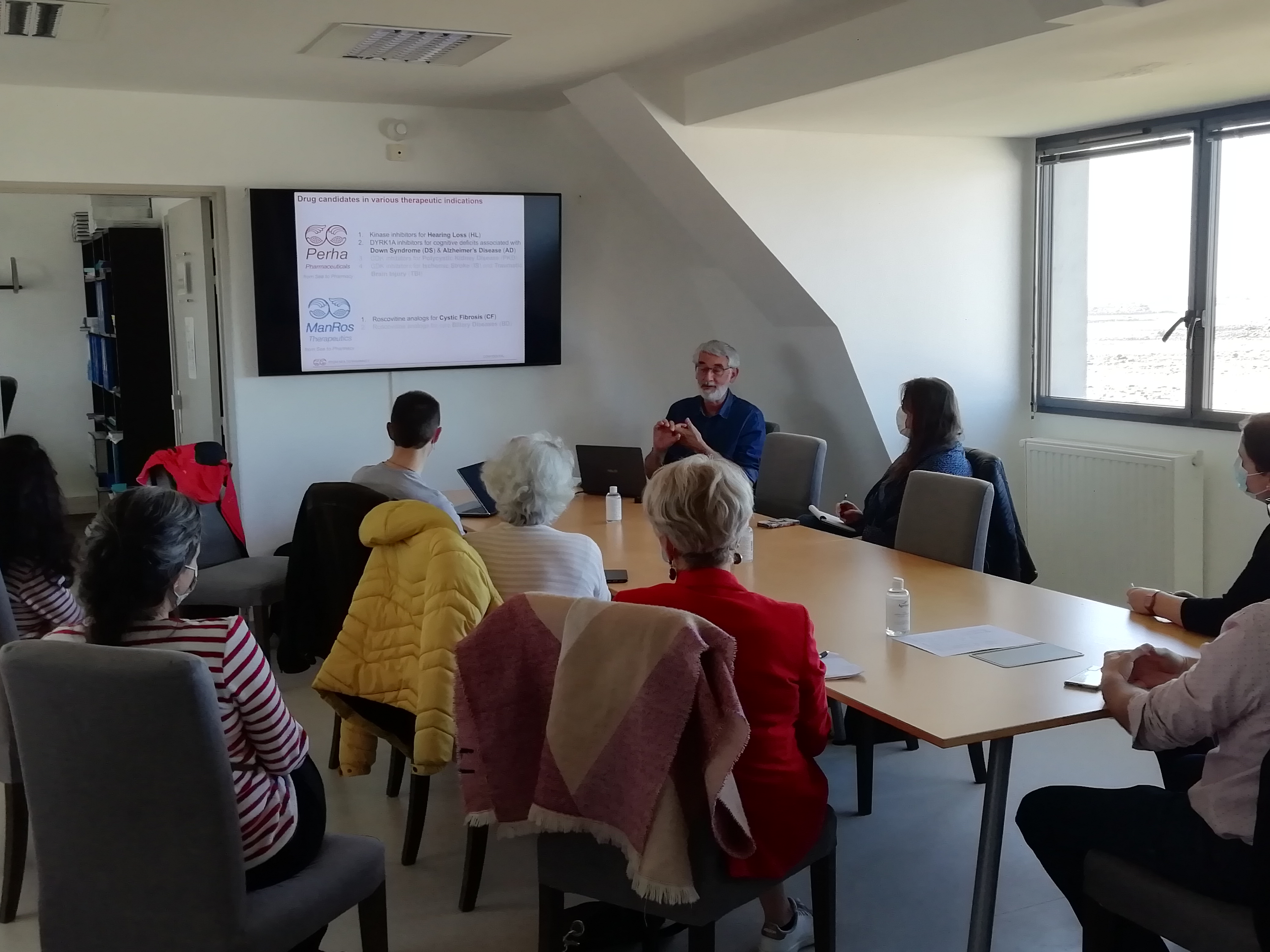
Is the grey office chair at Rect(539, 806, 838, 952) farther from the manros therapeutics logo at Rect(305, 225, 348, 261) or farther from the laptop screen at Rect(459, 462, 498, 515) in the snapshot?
the manros therapeutics logo at Rect(305, 225, 348, 261)

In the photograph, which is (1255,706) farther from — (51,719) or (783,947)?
(51,719)

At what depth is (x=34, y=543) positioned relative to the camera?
3047mm

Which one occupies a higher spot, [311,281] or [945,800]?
[311,281]

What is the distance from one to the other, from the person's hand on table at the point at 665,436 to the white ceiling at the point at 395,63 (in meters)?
1.46

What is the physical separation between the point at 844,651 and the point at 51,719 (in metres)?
1.63

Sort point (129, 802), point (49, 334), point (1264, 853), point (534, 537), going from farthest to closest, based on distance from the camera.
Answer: point (49, 334) < point (534, 537) < point (129, 802) < point (1264, 853)

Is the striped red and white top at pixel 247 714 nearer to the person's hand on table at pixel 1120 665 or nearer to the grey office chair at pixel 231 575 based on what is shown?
the person's hand on table at pixel 1120 665

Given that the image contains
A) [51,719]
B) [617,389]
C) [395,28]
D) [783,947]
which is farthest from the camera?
[617,389]

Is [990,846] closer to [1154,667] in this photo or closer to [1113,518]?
[1154,667]

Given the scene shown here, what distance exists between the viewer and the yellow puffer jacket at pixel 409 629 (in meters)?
2.72

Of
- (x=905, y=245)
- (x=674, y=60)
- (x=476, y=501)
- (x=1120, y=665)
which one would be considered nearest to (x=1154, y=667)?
(x=1120, y=665)

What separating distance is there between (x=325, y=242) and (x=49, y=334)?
4.36 m

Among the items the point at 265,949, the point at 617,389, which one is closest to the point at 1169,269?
the point at 617,389

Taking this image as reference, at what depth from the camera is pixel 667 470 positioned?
236 centimetres
